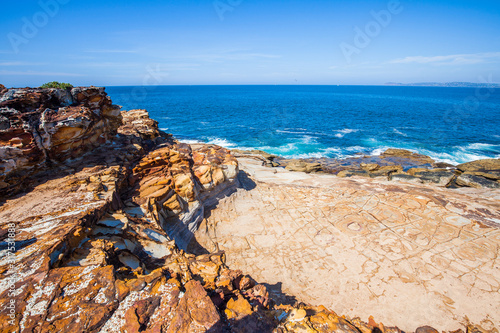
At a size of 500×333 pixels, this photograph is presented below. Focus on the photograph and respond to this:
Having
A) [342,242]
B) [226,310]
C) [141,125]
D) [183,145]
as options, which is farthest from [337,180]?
[141,125]

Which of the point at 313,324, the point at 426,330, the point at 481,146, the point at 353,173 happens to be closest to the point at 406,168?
the point at 353,173

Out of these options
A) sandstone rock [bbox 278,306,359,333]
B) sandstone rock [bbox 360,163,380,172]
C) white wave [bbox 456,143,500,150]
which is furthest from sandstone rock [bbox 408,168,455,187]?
sandstone rock [bbox 278,306,359,333]

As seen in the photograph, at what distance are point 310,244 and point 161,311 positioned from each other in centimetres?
845

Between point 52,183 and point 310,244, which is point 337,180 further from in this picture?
point 52,183

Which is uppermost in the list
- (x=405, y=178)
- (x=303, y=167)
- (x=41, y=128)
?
(x=41, y=128)

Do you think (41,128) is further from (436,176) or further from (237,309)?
(436,176)

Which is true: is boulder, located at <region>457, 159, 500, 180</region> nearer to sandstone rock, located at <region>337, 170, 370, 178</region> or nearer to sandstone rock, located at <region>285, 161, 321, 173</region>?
sandstone rock, located at <region>337, 170, 370, 178</region>

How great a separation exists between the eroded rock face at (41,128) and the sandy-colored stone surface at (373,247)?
8.20 metres

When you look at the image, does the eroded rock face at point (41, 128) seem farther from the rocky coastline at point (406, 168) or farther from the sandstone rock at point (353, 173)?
the sandstone rock at point (353, 173)

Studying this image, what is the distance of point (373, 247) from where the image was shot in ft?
38.6

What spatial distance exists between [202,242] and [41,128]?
930 cm

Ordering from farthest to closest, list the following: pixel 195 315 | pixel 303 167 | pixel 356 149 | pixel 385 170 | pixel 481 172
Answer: pixel 356 149, pixel 303 167, pixel 385 170, pixel 481 172, pixel 195 315

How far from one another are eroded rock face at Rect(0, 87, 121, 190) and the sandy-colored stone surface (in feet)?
26.9

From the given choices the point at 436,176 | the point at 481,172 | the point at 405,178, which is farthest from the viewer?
the point at 481,172
